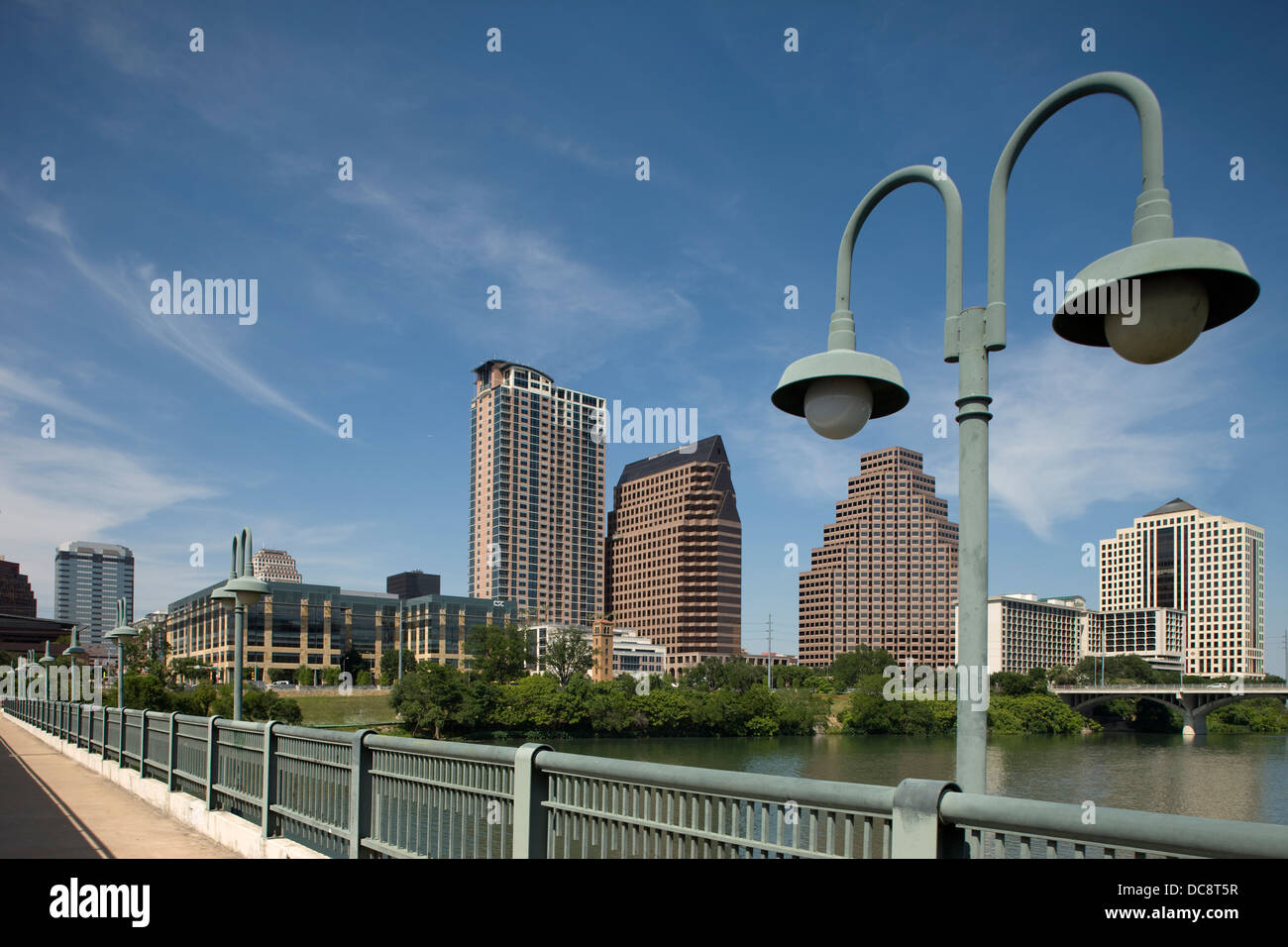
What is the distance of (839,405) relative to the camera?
17.0ft

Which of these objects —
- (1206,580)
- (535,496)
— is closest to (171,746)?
(535,496)

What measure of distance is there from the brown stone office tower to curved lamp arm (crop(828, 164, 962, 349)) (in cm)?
15815

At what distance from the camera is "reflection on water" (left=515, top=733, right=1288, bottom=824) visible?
4781 cm

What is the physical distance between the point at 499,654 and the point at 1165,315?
101424 mm

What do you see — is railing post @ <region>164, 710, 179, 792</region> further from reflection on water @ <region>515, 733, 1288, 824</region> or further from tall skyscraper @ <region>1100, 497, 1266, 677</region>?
tall skyscraper @ <region>1100, 497, 1266, 677</region>

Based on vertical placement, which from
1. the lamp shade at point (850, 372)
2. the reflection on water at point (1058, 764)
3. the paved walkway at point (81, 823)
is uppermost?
the lamp shade at point (850, 372)

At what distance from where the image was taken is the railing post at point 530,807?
5527 millimetres

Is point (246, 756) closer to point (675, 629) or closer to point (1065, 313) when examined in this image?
point (1065, 313)

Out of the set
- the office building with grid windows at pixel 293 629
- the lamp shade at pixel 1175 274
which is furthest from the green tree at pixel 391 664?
the lamp shade at pixel 1175 274

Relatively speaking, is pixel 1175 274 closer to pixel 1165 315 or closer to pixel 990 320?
pixel 1165 315

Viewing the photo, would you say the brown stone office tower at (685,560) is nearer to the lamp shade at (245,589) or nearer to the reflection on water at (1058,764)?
the reflection on water at (1058,764)

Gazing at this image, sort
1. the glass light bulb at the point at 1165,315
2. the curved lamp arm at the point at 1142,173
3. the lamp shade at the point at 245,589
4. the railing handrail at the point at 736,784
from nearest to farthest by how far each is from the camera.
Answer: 1. the railing handrail at the point at 736,784
2. the glass light bulb at the point at 1165,315
3. the curved lamp arm at the point at 1142,173
4. the lamp shade at the point at 245,589

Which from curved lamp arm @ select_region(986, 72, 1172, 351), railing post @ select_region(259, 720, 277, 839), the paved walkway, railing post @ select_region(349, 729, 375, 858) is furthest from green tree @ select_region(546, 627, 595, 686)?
curved lamp arm @ select_region(986, 72, 1172, 351)

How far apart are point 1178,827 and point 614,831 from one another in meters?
2.90
